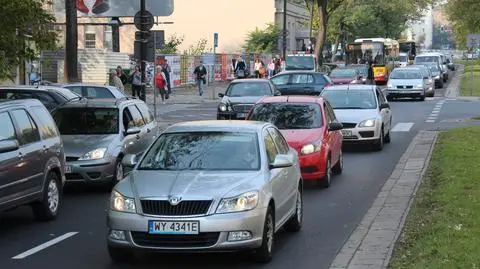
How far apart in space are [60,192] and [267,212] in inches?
175

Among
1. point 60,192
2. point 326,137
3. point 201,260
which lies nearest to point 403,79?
point 326,137

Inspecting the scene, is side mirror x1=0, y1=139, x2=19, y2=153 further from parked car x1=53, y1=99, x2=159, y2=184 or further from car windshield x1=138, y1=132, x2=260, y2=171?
parked car x1=53, y1=99, x2=159, y2=184

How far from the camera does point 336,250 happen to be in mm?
8789

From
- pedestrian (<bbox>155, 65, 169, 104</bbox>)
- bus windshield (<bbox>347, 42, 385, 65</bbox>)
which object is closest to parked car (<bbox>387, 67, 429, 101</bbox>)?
pedestrian (<bbox>155, 65, 169, 104</bbox>)

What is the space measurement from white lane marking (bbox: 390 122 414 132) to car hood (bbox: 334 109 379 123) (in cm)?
536

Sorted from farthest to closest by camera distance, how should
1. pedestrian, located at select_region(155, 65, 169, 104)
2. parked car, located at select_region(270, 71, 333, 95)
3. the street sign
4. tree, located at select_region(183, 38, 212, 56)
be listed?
1. tree, located at select_region(183, 38, 212, 56)
2. pedestrian, located at select_region(155, 65, 169, 104)
3. parked car, located at select_region(270, 71, 333, 95)
4. the street sign

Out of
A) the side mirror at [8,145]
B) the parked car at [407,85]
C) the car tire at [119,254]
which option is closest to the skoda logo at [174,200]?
the car tire at [119,254]

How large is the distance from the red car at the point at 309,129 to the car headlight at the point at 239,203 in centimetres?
566

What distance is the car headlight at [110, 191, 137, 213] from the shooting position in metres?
7.77

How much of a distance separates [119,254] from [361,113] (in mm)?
11844

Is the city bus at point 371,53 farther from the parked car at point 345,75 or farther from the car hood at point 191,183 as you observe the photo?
the car hood at point 191,183

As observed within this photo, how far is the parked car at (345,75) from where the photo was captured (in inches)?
1663

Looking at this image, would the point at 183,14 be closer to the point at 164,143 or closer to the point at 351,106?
the point at 351,106

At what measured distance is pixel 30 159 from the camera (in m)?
10.3
